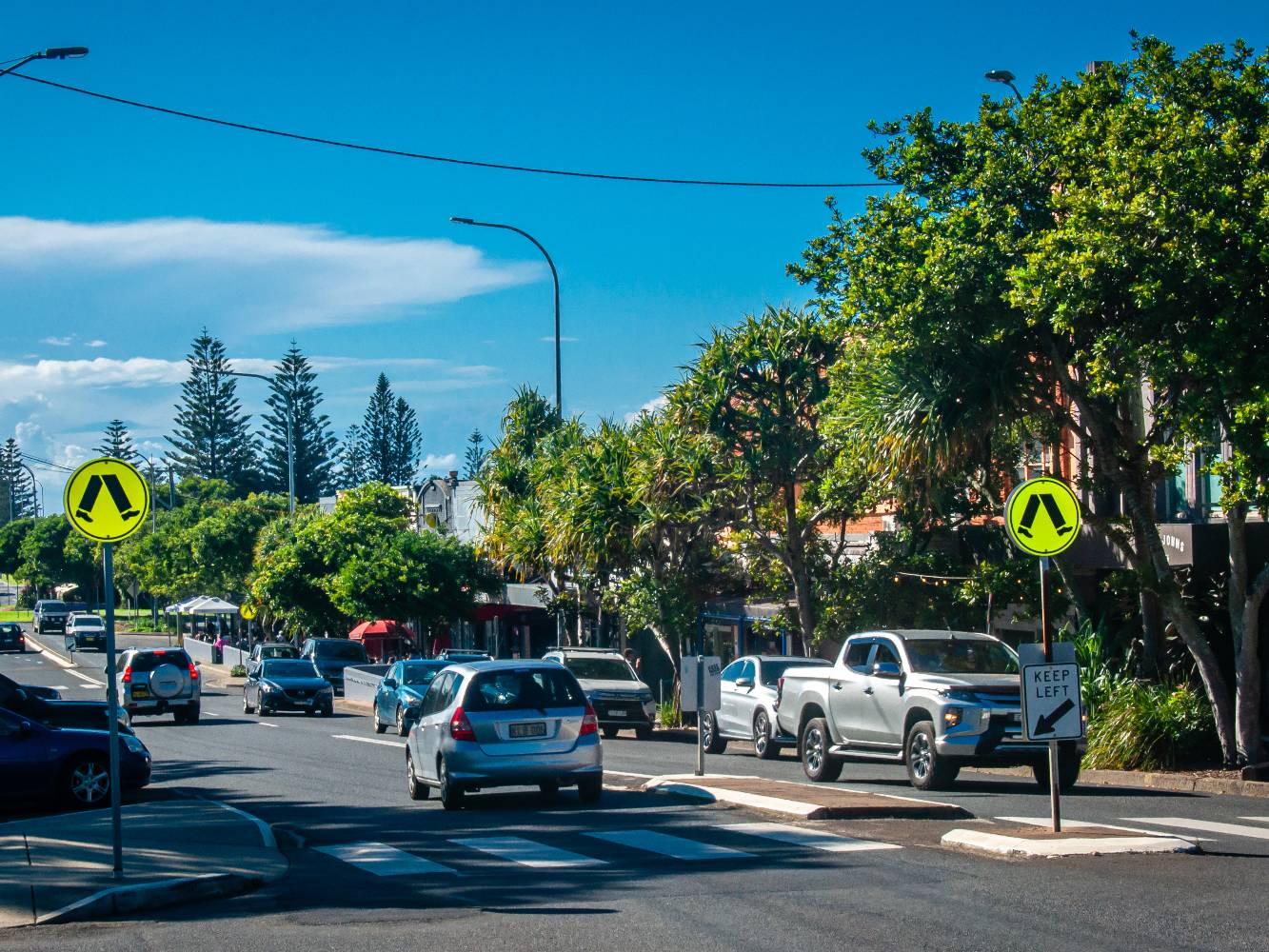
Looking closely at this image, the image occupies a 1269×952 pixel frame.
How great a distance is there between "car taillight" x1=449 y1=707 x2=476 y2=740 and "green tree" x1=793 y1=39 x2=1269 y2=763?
7227 mm

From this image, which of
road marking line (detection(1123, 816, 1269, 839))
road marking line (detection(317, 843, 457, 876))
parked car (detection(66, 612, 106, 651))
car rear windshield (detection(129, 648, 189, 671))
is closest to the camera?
road marking line (detection(317, 843, 457, 876))

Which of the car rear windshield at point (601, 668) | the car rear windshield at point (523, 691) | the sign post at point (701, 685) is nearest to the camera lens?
the car rear windshield at point (523, 691)

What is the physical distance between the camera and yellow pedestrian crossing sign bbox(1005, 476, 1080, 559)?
13070 millimetres

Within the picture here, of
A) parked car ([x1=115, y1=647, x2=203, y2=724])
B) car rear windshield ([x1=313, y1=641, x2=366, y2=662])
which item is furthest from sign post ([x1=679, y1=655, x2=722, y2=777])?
car rear windshield ([x1=313, y1=641, x2=366, y2=662])

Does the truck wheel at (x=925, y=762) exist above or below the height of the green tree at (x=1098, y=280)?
below

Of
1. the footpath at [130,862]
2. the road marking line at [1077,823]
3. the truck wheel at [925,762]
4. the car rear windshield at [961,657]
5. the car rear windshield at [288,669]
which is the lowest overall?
the footpath at [130,862]

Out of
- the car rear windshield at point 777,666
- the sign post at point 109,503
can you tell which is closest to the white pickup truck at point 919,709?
the car rear windshield at point 777,666

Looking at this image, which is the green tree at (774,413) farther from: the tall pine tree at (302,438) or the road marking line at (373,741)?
the tall pine tree at (302,438)

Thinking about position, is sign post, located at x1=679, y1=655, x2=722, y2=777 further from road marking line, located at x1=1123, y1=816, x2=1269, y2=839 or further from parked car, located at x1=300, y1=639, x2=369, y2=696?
parked car, located at x1=300, y1=639, x2=369, y2=696

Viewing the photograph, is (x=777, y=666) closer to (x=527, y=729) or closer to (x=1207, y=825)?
(x=527, y=729)

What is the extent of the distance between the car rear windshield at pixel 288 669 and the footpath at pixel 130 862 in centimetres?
2473

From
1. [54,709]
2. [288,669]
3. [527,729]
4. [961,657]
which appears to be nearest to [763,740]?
[961,657]

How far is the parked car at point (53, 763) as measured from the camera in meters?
17.2

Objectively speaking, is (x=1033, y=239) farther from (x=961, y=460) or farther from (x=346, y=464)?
(x=346, y=464)
